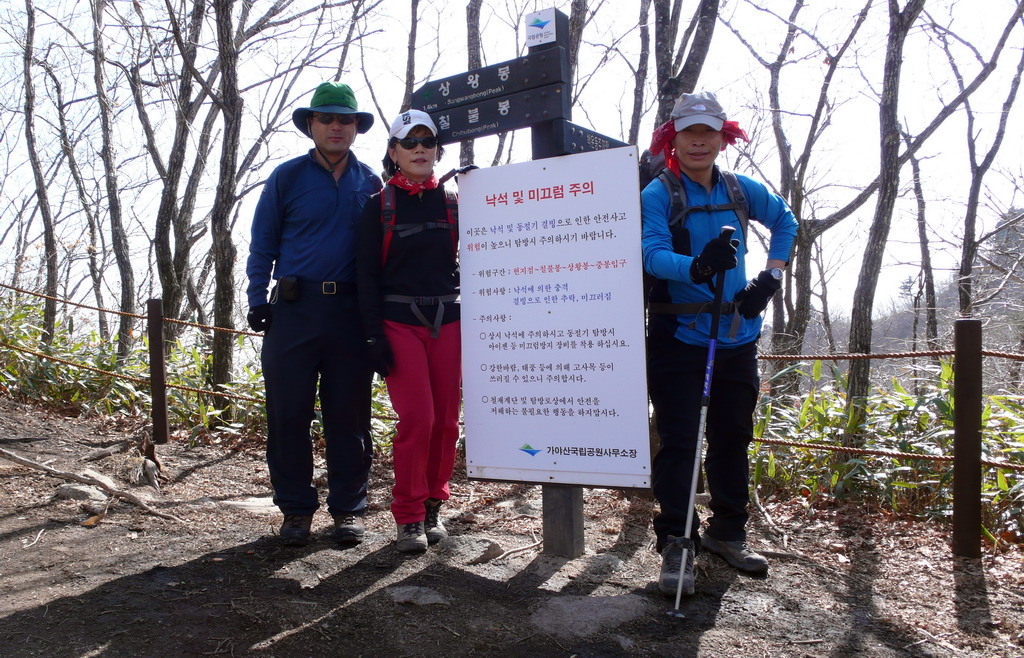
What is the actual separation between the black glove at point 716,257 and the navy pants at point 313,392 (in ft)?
5.67

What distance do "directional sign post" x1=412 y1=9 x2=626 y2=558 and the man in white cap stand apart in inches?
17.8

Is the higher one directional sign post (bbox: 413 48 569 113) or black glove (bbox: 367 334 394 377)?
directional sign post (bbox: 413 48 569 113)

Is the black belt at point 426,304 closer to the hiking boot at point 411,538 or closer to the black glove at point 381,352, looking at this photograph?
the black glove at point 381,352

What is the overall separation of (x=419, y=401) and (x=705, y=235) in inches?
57.0

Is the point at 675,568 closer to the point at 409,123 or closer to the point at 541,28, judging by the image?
the point at 409,123

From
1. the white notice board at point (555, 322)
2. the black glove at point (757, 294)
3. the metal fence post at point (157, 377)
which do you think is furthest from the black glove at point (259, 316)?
the metal fence post at point (157, 377)

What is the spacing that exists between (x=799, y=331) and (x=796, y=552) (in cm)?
1199

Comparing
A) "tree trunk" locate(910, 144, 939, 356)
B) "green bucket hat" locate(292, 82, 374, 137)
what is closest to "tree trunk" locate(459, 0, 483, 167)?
"green bucket hat" locate(292, 82, 374, 137)

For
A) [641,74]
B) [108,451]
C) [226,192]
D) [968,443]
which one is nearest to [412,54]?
[641,74]

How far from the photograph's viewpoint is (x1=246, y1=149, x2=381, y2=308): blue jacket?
12.5ft

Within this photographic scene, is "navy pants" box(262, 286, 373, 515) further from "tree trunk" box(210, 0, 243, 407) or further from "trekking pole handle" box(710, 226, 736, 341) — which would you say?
"tree trunk" box(210, 0, 243, 407)

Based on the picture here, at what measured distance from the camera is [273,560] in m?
3.68

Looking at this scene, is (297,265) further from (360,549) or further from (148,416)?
(148,416)

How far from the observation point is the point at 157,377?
6.54 metres
